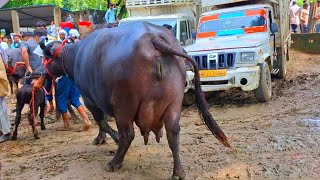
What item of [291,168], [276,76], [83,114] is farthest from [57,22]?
[291,168]

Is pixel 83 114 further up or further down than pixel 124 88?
further down

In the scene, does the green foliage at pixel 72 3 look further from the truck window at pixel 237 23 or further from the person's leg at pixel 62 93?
the person's leg at pixel 62 93

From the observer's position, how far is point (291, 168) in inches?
173

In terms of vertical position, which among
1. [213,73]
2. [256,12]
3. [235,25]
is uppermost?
[256,12]

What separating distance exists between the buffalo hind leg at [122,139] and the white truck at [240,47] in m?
3.70

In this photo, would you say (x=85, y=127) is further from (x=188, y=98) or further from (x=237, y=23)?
(x=237, y=23)

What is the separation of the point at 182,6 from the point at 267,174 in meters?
7.87

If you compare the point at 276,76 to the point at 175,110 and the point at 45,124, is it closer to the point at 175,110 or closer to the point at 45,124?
the point at 45,124

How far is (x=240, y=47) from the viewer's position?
7883mm

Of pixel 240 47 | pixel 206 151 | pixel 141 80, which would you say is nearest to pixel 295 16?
pixel 240 47

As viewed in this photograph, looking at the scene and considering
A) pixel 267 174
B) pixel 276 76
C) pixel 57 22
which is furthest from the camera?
pixel 57 22

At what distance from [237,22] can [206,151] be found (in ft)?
15.2

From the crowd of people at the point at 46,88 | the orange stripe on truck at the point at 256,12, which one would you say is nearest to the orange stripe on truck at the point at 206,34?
the orange stripe on truck at the point at 256,12

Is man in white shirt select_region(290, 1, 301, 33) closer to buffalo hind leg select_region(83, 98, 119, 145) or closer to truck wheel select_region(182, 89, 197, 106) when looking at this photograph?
truck wheel select_region(182, 89, 197, 106)
